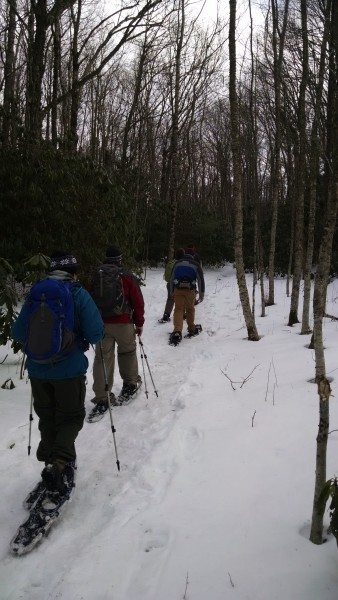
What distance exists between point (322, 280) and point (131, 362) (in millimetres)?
3155

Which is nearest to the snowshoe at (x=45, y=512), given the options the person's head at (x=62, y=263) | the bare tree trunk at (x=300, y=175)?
the person's head at (x=62, y=263)

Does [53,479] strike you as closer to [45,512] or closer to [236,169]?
[45,512]

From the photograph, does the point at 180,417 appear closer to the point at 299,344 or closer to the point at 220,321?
the point at 299,344

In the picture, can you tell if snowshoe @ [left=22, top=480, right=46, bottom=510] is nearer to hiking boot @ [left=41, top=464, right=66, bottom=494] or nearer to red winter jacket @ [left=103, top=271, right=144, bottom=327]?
hiking boot @ [left=41, top=464, right=66, bottom=494]

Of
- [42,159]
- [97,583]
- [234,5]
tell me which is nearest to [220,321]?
[42,159]

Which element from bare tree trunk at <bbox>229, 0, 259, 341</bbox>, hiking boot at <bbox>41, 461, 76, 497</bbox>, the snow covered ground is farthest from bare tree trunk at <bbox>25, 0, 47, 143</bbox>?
hiking boot at <bbox>41, 461, 76, 497</bbox>

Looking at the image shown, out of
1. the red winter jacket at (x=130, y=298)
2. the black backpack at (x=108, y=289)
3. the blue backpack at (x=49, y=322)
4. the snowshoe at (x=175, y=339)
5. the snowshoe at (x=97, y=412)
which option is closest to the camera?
the blue backpack at (x=49, y=322)

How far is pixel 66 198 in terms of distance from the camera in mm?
9172

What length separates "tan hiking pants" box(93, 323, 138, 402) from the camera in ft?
17.0

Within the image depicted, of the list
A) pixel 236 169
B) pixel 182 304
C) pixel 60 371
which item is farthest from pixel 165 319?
pixel 60 371

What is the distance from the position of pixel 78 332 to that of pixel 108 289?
1.68 meters

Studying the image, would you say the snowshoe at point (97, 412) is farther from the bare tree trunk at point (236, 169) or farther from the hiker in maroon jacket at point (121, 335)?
the bare tree trunk at point (236, 169)

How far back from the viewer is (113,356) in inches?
212

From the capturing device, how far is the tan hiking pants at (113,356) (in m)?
5.17
